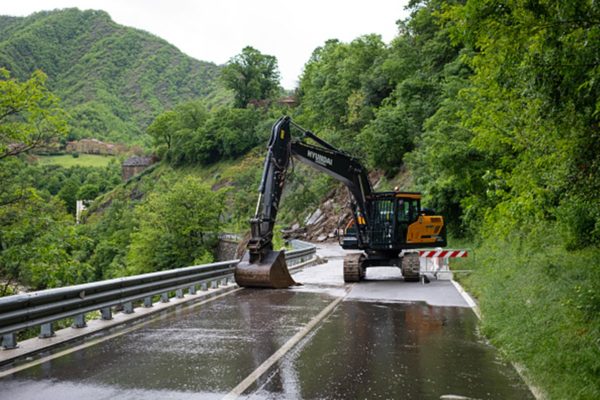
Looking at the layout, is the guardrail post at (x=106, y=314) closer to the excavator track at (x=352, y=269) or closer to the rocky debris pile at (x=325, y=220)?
the excavator track at (x=352, y=269)

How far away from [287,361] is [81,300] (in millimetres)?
3826

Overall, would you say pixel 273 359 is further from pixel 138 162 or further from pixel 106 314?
pixel 138 162

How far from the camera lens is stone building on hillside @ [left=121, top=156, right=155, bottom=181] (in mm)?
124881

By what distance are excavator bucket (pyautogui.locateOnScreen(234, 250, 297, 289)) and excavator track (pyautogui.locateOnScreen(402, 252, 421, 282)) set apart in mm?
4310

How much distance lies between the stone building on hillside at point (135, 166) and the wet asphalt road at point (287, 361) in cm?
11906

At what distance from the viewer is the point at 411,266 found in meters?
17.4

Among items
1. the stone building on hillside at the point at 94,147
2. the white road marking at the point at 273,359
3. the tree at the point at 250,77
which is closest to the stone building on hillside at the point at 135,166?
the tree at the point at 250,77

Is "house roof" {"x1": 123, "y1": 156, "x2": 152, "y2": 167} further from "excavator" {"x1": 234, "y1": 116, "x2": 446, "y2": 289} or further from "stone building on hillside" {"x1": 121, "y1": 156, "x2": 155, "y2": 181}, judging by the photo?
"excavator" {"x1": 234, "y1": 116, "x2": 446, "y2": 289}

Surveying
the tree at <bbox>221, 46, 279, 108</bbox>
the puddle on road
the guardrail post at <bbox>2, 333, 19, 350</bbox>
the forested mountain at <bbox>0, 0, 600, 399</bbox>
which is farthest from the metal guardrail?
the tree at <bbox>221, 46, 279, 108</bbox>

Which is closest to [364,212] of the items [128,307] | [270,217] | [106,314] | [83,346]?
[270,217]

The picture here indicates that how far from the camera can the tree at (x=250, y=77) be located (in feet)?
395

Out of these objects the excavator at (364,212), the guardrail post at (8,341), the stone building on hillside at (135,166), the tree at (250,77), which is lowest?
the guardrail post at (8,341)

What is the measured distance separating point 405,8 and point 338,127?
59.3ft

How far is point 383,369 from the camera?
21.7 ft
